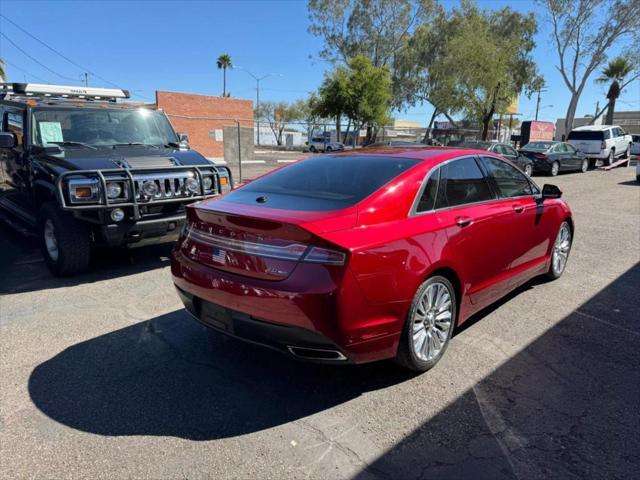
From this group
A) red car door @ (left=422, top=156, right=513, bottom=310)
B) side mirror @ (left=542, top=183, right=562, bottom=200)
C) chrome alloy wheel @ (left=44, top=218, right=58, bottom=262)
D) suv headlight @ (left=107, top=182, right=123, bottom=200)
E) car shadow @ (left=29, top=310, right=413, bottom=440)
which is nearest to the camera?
car shadow @ (left=29, top=310, right=413, bottom=440)

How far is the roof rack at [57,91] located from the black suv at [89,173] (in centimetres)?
2

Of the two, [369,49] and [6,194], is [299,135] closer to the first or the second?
[369,49]

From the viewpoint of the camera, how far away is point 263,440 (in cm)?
280

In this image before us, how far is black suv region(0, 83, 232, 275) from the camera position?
5363 mm

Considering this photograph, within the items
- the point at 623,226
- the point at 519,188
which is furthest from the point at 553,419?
the point at 623,226

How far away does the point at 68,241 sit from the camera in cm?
548

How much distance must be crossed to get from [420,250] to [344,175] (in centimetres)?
94

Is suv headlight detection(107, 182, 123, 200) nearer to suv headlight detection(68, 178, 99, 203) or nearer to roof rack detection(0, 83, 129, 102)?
suv headlight detection(68, 178, 99, 203)

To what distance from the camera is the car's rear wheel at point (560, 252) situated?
18.4ft

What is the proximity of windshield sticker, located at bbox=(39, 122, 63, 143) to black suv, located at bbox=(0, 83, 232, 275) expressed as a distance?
0.01 meters

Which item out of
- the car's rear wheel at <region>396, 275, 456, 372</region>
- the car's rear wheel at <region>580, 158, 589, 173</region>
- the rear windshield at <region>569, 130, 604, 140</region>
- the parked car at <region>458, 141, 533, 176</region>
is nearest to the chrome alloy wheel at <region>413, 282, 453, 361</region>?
the car's rear wheel at <region>396, 275, 456, 372</region>

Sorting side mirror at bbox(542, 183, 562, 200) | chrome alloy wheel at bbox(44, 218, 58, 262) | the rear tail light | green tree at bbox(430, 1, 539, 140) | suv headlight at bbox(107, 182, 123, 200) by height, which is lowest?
chrome alloy wheel at bbox(44, 218, 58, 262)

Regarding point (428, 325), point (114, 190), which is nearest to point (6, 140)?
point (114, 190)

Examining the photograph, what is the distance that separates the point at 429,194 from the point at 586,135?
24.2 metres
